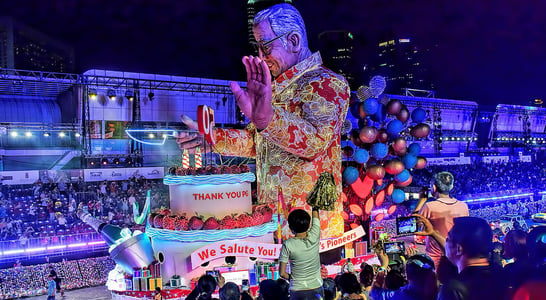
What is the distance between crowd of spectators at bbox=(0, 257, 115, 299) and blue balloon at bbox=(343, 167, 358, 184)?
6.62 m

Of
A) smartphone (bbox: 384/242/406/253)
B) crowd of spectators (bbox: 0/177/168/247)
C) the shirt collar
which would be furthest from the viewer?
crowd of spectators (bbox: 0/177/168/247)

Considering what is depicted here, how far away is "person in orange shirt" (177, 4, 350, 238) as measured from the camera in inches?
130

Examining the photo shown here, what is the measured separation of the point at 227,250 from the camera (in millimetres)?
4609

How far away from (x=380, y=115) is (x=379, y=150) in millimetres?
806

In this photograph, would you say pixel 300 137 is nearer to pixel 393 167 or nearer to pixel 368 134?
pixel 368 134

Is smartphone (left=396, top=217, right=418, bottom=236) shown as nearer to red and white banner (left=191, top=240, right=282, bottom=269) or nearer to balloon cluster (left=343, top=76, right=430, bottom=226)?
red and white banner (left=191, top=240, right=282, bottom=269)

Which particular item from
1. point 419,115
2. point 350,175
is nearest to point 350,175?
point 350,175

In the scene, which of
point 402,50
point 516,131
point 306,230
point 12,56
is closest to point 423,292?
point 306,230

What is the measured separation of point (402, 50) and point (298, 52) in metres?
83.4

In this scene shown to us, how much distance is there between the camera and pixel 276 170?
3.97 metres

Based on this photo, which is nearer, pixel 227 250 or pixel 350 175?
pixel 227 250

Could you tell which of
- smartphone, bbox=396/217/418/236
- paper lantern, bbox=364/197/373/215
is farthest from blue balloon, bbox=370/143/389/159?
smartphone, bbox=396/217/418/236

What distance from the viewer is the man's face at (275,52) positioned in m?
3.77

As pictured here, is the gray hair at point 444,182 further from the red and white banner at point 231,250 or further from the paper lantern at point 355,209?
the paper lantern at point 355,209
